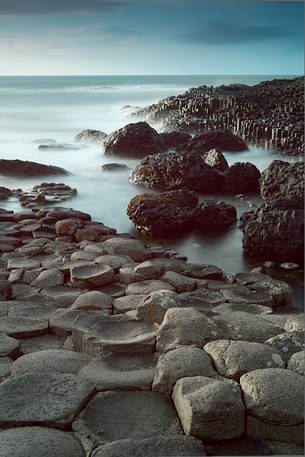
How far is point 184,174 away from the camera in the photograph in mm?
4746

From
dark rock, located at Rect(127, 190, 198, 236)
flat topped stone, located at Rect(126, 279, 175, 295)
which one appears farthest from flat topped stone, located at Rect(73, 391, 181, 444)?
dark rock, located at Rect(127, 190, 198, 236)

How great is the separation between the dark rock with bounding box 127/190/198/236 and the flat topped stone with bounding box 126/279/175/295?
3.69 feet

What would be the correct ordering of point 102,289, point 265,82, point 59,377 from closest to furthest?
point 59,377 < point 102,289 < point 265,82

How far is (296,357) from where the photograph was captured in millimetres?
1536

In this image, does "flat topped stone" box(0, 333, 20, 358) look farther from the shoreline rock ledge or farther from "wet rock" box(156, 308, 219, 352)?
"wet rock" box(156, 308, 219, 352)

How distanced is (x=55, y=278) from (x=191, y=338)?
1080mm

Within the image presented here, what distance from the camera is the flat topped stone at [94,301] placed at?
7.23ft

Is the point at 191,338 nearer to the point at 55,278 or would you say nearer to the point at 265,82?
the point at 55,278

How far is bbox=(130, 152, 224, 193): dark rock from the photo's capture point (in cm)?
472

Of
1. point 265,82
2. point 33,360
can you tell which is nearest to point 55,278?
point 33,360

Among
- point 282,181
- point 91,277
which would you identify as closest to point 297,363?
point 91,277

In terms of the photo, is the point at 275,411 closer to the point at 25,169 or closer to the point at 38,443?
the point at 38,443

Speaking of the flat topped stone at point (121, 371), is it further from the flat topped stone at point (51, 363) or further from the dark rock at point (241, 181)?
the dark rock at point (241, 181)

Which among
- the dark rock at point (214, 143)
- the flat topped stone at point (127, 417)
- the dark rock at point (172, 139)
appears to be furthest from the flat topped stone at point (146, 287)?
the dark rock at point (172, 139)
